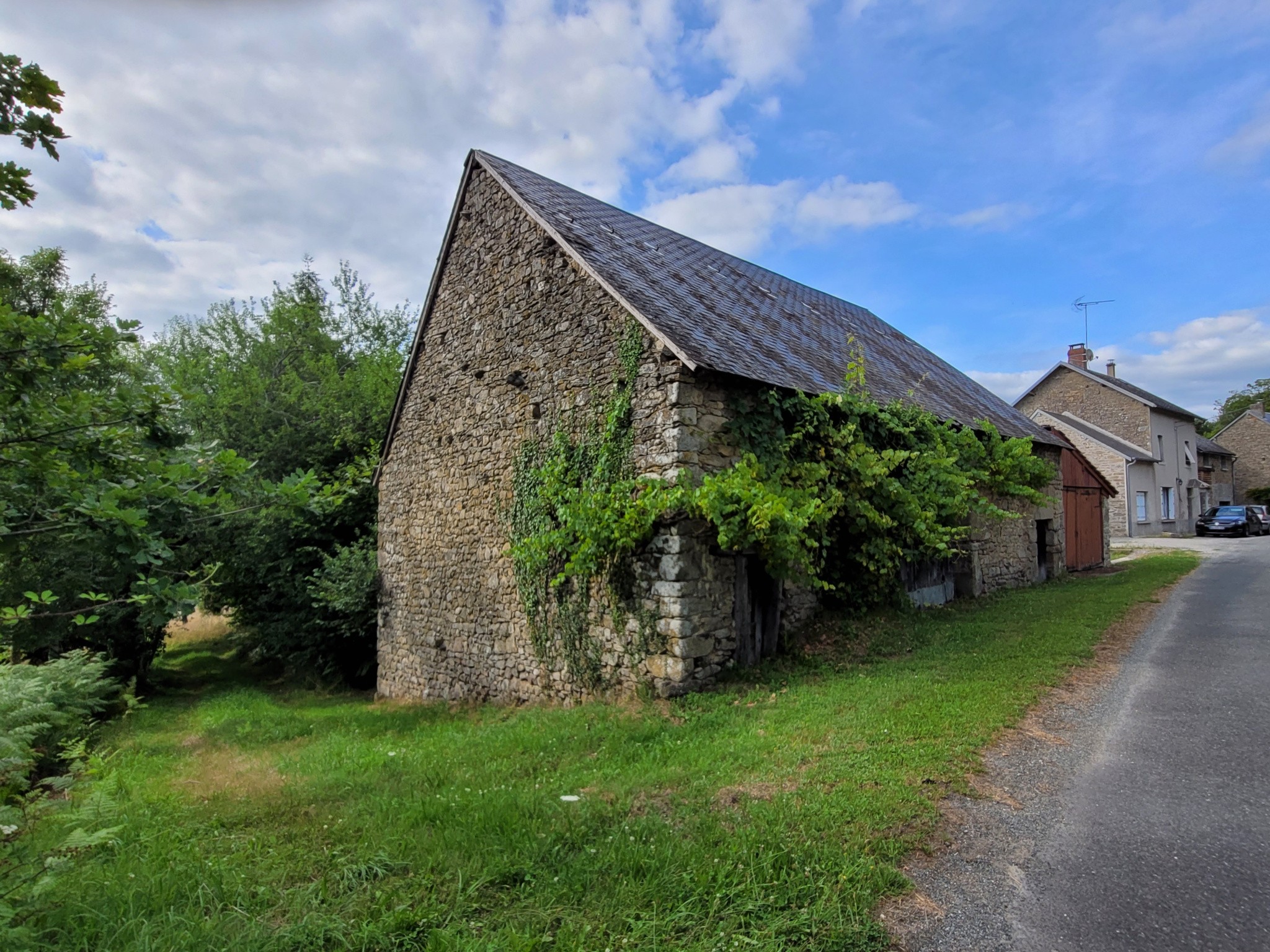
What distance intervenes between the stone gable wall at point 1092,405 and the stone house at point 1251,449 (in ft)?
60.6

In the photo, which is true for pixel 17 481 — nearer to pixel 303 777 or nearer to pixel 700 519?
pixel 303 777

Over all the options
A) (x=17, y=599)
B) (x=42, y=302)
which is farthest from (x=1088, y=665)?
(x=42, y=302)

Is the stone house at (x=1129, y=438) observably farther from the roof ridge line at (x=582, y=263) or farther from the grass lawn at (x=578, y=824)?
the roof ridge line at (x=582, y=263)

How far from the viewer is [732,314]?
36.0ft

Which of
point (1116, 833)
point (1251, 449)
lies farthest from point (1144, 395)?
point (1116, 833)

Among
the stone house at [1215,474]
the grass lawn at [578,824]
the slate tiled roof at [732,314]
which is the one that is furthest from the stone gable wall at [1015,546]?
the stone house at [1215,474]

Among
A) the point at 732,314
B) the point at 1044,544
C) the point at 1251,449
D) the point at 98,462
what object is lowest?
the point at 1044,544

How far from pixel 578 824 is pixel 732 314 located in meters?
8.57

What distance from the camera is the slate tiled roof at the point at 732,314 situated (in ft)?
28.7

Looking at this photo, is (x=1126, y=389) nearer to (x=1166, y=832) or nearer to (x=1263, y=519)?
(x=1263, y=519)

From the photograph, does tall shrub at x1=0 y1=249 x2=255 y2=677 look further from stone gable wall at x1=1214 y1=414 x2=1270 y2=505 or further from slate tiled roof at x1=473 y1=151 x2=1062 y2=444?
stone gable wall at x1=1214 y1=414 x2=1270 y2=505

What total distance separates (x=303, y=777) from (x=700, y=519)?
4507 millimetres

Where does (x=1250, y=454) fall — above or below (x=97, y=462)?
above

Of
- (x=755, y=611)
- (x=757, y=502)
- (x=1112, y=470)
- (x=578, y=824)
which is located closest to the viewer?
(x=578, y=824)
